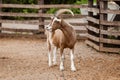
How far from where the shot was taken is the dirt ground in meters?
10.2

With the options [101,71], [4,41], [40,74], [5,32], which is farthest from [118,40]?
[5,32]

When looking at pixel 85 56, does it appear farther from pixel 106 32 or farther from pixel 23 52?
pixel 23 52

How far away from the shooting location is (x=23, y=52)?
14.2 m

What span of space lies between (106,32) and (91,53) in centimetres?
89

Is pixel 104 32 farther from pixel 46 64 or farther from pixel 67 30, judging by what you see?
pixel 67 30

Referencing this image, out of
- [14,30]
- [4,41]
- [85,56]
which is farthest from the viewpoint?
[14,30]

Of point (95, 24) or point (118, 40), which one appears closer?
point (118, 40)

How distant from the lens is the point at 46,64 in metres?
11.9

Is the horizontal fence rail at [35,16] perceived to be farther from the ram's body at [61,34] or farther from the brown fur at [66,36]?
the brown fur at [66,36]

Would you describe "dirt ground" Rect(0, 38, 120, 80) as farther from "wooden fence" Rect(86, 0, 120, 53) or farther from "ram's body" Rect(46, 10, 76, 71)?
"ram's body" Rect(46, 10, 76, 71)

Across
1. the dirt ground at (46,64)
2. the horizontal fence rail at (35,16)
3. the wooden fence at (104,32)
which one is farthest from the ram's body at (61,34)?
the horizontal fence rail at (35,16)

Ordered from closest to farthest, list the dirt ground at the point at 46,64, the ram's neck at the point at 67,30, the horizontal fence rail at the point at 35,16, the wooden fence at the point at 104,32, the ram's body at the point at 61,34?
the dirt ground at the point at 46,64 < the ram's body at the point at 61,34 < the ram's neck at the point at 67,30 < the wooden fence at the point at 104,32 < the horizontal fence rail at the point at 35,16

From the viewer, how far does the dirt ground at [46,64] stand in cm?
1016

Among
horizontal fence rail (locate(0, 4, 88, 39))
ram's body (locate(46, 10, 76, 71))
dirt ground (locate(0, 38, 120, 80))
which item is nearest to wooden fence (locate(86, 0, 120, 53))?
dirt ground (locate(0, 38, 120, 80))
